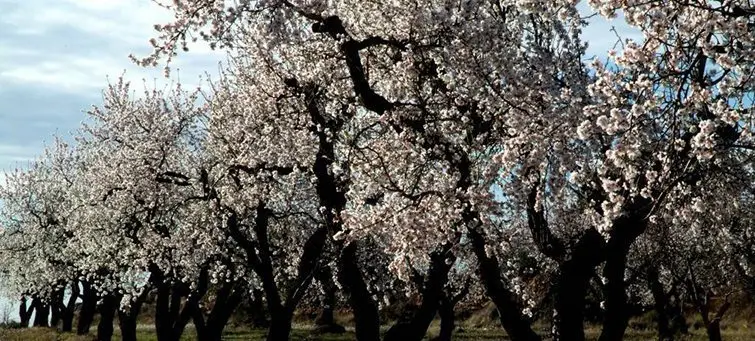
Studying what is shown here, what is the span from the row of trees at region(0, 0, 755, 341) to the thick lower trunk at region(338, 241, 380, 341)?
0.21 feet

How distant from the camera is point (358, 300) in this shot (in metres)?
20.0

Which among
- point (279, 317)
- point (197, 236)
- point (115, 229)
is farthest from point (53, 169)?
point (279, 317)

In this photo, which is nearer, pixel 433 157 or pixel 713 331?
pixel 433 157

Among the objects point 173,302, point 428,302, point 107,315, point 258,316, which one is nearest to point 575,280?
point 428,302

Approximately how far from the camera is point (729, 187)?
15.8 meters

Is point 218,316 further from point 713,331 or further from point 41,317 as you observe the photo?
point 41,317

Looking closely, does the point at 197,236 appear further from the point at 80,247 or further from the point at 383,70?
the point at 383,70

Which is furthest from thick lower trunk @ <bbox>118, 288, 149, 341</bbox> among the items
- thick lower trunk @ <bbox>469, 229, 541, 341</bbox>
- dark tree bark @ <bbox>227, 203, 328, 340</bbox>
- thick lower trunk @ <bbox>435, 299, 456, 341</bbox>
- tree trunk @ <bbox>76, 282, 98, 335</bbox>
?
thick lower trunk @ <bbox>469, 229, 541, 341</bbox>

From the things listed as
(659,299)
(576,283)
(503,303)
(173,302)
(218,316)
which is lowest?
(503,303)

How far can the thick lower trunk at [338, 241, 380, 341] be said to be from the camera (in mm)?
Result: 19906

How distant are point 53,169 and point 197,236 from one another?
3003 centimetres

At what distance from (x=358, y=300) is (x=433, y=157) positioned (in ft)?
22.2

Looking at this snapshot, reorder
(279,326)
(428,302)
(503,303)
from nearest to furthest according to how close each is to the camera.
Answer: (503,303) → (428,302) → (279,326)

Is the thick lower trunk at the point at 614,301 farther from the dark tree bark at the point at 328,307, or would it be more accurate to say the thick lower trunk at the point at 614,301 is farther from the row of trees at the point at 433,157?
the dark tree bark at the point at 328,307
